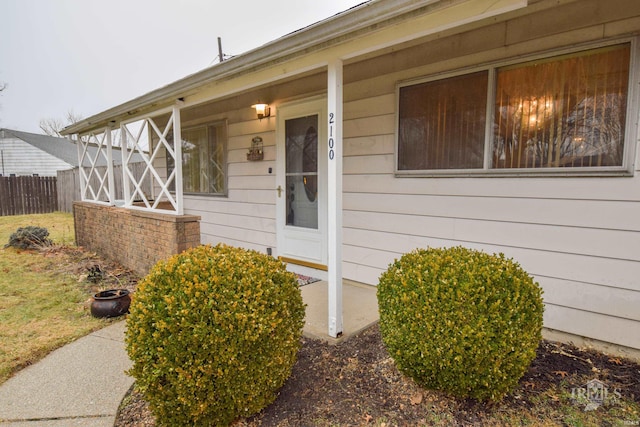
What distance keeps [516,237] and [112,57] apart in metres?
21.6

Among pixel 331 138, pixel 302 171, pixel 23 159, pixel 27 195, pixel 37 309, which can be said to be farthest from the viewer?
pixel 23 159

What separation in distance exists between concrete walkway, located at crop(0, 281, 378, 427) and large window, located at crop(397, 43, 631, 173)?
1745 millimetres

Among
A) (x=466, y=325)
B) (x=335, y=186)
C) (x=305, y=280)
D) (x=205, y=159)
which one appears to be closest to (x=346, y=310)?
(x=305, y=280)

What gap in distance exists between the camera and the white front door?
4344mm

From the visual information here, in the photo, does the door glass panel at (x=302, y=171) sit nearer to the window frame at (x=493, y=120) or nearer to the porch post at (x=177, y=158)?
the window frame at (x=493, y=120)

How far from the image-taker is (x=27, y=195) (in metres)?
13.1

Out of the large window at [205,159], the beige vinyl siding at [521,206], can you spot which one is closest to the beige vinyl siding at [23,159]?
the large window at [205,159]

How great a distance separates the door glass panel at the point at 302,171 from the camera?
444cm

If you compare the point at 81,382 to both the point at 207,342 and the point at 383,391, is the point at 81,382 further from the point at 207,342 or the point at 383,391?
the point at 383,391

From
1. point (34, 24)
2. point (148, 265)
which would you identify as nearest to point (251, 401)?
point (148, 265)

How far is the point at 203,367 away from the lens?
66.7 inches

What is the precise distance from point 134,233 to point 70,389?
117 inches

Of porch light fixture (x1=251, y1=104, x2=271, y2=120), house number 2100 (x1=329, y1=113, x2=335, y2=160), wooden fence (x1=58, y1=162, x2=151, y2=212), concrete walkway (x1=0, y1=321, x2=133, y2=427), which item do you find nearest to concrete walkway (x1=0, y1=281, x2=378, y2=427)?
concrete walkway (x1=0, y1=321, x2=133, y2=427)

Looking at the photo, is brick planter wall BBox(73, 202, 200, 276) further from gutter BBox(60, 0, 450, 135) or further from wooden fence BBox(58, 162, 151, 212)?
wooden fence BBox(58, 162, 151, 212)
